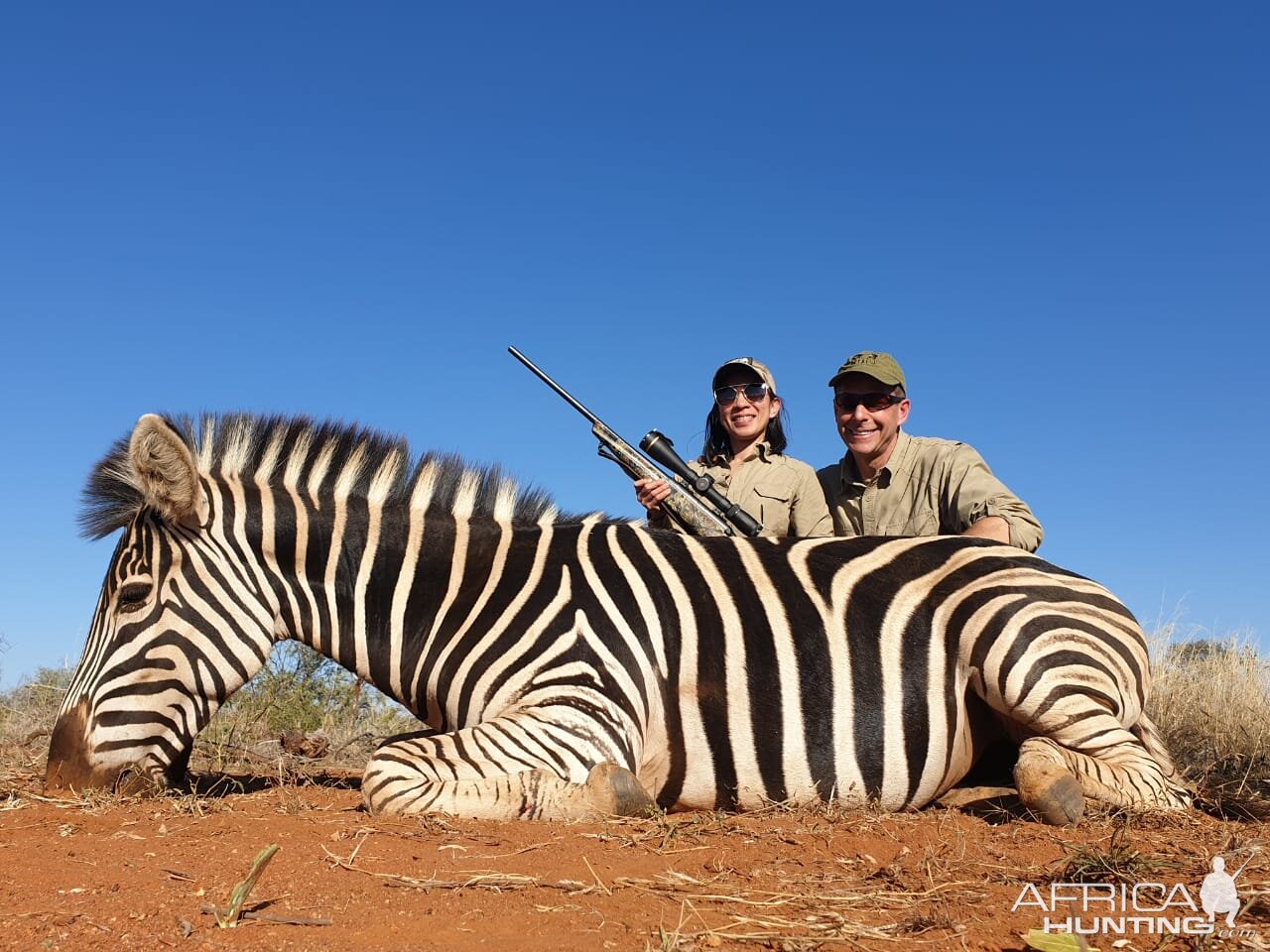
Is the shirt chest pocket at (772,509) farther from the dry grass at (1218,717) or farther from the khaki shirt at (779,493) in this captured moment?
the dry grass at (1218,717)

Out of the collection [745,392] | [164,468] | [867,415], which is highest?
[745,392]

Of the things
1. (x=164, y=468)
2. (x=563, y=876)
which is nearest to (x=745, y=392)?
(x=164, y=468)

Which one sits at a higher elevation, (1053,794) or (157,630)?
(157,630)

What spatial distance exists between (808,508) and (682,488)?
128 cm

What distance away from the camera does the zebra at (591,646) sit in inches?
145

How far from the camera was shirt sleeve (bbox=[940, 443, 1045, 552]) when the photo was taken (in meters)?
5.33

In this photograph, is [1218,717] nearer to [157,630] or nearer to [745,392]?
[745,392]

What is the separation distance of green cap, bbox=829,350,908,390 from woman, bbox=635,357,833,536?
2.67ft

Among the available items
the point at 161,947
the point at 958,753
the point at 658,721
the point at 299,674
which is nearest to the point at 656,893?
the point at 161,947

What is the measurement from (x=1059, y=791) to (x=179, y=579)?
344 centimetres

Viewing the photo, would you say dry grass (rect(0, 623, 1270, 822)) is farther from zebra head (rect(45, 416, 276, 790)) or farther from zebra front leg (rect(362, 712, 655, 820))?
zebra front leg (rect(362, 712, 655, 820))

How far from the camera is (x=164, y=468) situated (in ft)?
12.6

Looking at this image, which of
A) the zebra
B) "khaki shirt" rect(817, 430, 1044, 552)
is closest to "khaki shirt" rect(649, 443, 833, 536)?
"khaki shirt" rect(817, 430, 1044, 552)

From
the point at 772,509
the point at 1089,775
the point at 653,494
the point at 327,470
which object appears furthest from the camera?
the point at 772,509
